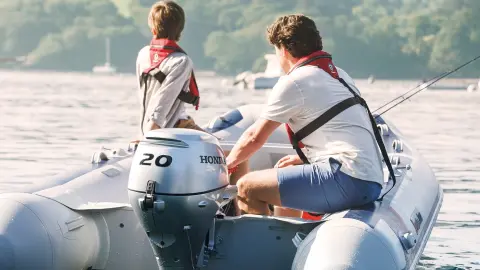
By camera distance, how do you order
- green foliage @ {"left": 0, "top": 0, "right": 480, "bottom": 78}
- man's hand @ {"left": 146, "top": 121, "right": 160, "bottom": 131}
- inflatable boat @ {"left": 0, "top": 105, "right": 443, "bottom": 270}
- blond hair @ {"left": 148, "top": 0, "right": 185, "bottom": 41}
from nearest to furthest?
inflatable boat @ {"left": 0, "top": 105, "right": 443, "bottom": 270} → blond hair @ {"left": 148, "top": 0, "right": 185, "bottom": 41} → man's hand @ {"left": 146, "top": 121, "right": 160, "bottom": 131} → green foliage @ {"left": 0, "top": 0, "right": 480, "bottom": 78}

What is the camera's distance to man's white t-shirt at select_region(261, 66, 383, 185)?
19.7ft

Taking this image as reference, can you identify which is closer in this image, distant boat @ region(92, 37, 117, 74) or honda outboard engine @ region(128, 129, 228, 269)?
honda outboard engine @ region(128, 129, 228, 269)

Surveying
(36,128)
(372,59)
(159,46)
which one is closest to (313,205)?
(159,46)

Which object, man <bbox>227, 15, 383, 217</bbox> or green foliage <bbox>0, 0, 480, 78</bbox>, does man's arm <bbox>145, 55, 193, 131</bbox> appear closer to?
man <bbox>227, 15, 383, 217</bbox>

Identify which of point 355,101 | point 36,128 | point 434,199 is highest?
point 355,101

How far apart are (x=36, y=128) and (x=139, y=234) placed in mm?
20263

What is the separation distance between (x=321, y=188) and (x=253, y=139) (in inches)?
18.6

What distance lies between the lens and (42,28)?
130m

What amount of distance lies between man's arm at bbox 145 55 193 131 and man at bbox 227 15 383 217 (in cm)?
155

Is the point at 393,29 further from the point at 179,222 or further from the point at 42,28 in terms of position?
the point at 179,222

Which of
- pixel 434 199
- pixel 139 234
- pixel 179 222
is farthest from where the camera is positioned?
pixel 434 199

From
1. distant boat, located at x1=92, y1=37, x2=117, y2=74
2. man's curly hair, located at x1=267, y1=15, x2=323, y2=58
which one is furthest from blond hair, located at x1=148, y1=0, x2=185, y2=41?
distant boat, located at x1=92, y1=37, x2=117, y2=74

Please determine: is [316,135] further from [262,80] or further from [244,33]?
[244,33]

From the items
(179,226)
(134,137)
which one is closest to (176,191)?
(179,226)
